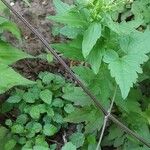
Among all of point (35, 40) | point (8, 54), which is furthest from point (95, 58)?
point (35, 40)

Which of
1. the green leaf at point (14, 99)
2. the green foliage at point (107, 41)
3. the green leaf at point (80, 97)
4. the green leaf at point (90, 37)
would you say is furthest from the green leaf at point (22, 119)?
the green leaf at point (90, 37)

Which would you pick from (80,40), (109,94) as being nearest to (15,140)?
(109,94)

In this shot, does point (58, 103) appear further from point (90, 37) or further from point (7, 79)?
point (90, 37)

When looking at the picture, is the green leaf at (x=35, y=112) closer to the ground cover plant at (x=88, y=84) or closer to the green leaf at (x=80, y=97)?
the ground cover plant at (x=88, y=84)

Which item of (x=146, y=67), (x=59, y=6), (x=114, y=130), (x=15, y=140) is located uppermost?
(x=59, y=6)

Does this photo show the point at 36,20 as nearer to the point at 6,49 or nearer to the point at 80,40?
the point at 6,49
